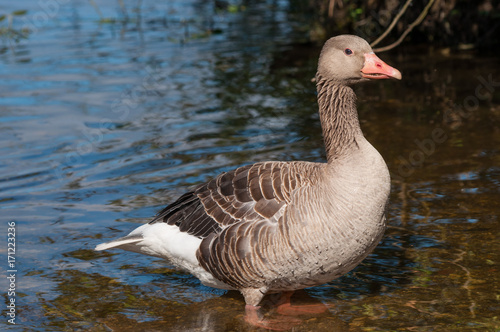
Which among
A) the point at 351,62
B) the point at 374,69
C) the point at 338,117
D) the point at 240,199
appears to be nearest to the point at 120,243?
the point at 240,199

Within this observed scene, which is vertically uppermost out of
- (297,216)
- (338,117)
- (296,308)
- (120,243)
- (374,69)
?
(374,69)

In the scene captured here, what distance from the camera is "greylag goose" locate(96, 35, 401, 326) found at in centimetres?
506

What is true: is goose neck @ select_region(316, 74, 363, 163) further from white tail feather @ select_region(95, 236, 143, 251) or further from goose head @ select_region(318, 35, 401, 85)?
white tail feather @ select_region(95, 236, 143, 251)

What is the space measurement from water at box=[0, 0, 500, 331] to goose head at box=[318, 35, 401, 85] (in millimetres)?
1885

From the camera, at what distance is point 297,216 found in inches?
202

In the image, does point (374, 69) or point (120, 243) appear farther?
point (120, 243)

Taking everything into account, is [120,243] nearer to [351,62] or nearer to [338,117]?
[338,117]

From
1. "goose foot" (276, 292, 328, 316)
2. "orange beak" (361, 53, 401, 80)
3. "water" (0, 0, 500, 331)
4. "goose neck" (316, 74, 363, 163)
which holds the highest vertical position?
"orange beak" (361, 53, 401, 80)

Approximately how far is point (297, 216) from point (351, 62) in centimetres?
135

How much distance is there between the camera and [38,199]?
800 cm

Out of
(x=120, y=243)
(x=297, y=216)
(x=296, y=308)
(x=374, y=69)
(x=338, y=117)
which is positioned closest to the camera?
(x=297, y=216)

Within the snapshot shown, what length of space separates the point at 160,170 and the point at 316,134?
2.42m

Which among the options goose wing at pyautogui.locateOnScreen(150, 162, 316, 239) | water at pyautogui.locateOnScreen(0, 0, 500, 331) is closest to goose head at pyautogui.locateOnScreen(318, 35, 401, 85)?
goose wing at pyautogui.locateOnScreen(150, 162, 316, 239)

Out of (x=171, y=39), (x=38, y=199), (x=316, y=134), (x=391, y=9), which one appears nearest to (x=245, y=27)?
(x=171, y=39)
